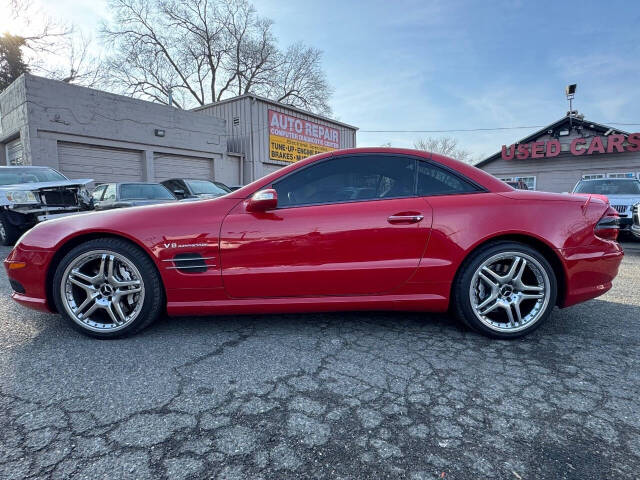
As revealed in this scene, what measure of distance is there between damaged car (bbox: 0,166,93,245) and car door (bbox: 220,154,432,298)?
5246 millimetres

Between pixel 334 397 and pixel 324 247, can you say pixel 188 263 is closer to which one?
pixel 324 247

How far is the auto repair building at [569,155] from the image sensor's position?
16922 millimetres

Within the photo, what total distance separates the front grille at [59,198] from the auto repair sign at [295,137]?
33.4 ft

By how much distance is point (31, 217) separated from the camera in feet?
20.0

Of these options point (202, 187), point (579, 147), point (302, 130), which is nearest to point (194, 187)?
point (202, 187)

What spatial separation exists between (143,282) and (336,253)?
1367 millimetres

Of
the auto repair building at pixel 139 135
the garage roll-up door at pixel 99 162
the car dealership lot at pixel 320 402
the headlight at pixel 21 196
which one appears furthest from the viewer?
the garage roll-up door at pixel 99 162

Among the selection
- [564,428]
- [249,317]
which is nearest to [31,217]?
[249,317]

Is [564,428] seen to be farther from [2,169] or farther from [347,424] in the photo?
[2,169]

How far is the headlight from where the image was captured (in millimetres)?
5920

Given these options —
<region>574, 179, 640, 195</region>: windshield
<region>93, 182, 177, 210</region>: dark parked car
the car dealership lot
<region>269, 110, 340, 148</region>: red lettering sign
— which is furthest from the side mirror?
<region>269, 110, 340, 148</region>: red lettering sign

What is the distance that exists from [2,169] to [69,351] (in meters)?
6.93

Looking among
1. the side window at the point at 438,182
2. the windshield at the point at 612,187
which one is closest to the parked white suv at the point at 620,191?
the windshield at the point at 612,187

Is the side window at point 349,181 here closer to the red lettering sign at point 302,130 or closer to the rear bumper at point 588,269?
the rear bumper at point 588,269
